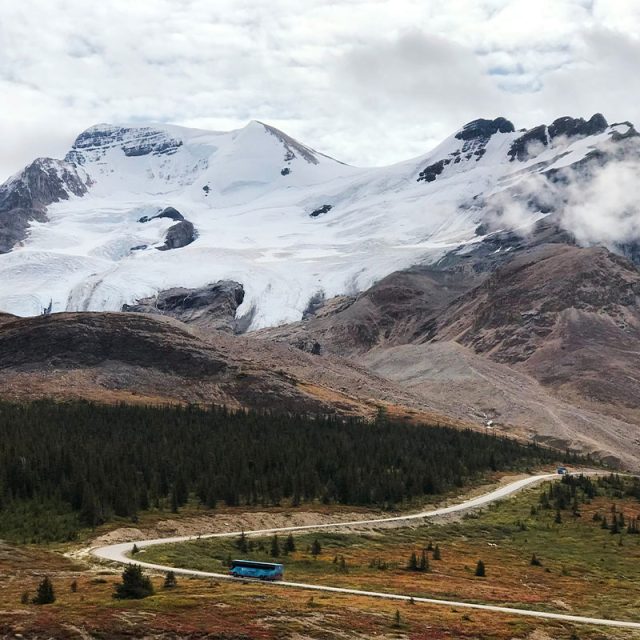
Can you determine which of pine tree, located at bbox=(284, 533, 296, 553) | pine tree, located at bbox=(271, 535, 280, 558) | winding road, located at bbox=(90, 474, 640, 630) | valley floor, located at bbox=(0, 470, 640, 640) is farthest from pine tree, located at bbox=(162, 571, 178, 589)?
pine tree, located at bbox=(284, 533, 296, 553)

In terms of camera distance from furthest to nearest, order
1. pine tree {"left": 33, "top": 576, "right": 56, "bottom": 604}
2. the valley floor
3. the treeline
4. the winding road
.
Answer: the treeline < the winding road < pine tree {"left": 33, "top": 576, "right": 56, "bottom": 604} < the valley floor

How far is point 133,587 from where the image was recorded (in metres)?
45.6

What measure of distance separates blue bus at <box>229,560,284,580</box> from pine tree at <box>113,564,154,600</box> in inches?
341

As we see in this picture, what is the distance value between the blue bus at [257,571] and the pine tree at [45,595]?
12.3 metres

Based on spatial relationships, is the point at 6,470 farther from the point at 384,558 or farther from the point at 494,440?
the point at 494,440

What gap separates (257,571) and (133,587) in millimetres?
10237

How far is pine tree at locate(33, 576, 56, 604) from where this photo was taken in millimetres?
44344

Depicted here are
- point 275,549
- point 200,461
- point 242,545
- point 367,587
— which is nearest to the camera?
point 367,587

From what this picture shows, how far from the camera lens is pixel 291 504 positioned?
290 ft

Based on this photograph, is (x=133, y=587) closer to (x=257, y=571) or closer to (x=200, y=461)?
(x=257, y=571)

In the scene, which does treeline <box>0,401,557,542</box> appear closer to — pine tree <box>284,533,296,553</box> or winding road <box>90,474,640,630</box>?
winding road <box>90,474,640,630</box>

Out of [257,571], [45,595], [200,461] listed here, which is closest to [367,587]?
[257,571]

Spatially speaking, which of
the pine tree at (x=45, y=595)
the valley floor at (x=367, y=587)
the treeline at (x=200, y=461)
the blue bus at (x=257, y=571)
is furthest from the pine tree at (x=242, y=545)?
the pine tree at (x=45, y=595)

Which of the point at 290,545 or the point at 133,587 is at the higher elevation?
the point at 133,587
